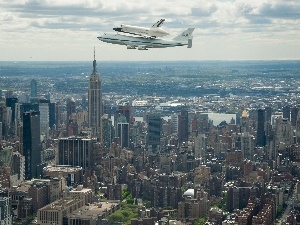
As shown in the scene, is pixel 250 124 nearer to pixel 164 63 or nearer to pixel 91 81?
pixel 91 81

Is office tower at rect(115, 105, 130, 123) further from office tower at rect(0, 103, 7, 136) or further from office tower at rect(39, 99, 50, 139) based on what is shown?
office tower at rect(0, 103, 7, 136)

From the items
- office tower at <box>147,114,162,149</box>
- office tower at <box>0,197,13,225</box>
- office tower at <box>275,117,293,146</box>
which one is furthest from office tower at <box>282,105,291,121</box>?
office tower at <box>0,197,13,225</box>

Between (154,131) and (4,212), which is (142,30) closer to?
(4,212)

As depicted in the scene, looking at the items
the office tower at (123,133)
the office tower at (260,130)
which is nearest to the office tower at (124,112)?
the office tower at (123,133)

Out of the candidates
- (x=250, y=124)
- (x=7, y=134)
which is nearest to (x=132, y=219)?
(x=7, y=134)

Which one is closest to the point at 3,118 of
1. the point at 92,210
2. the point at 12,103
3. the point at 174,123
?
the point at 12,103

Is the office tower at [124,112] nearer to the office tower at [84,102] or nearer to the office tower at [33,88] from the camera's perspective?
the office tower at [84,102]
